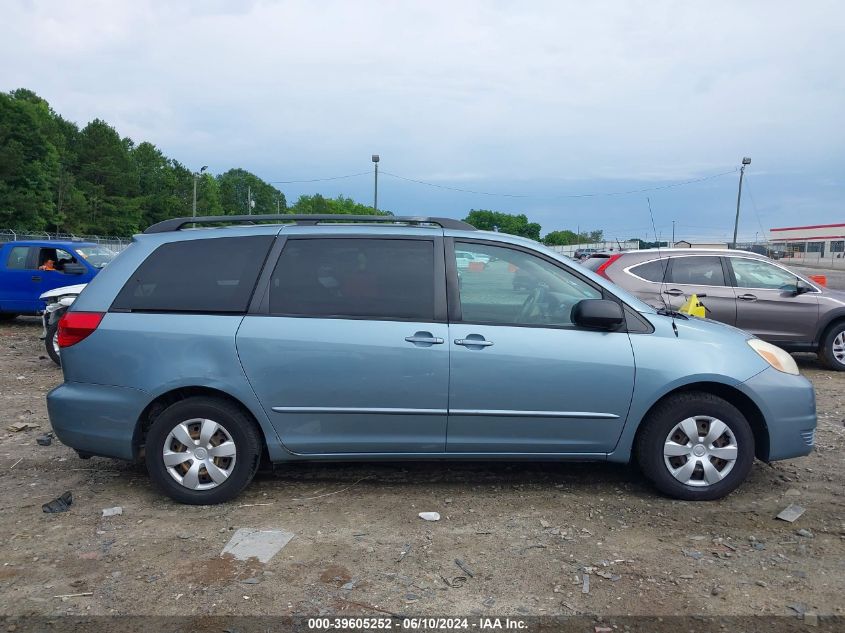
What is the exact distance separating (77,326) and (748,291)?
27.0 ft

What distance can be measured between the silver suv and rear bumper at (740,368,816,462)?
4.67 meters

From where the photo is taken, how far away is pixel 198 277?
14.6 ft

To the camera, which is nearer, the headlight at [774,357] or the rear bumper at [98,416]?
the rear bumper at [98,416]

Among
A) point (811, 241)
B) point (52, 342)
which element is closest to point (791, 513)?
point (52, 342)

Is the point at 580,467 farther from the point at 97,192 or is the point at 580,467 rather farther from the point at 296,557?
the point at 97,192

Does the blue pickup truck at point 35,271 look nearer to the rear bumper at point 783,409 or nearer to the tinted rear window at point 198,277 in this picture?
the tinted rear window at point 198,277

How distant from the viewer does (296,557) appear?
3.69m

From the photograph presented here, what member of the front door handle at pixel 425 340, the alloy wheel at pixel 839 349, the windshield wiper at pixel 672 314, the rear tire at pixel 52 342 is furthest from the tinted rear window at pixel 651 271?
the rear tire at pixel 52 342

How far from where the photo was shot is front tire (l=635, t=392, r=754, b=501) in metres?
4.34

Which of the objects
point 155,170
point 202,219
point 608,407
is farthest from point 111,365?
point 155,170

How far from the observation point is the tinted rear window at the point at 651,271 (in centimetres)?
918

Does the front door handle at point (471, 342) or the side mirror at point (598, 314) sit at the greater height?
the side mirror at point (598, 314)

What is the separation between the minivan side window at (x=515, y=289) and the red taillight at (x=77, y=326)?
7.70 ft

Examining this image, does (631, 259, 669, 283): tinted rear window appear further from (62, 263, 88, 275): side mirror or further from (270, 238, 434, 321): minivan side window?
(62, 263, 88, 275): side mirror
